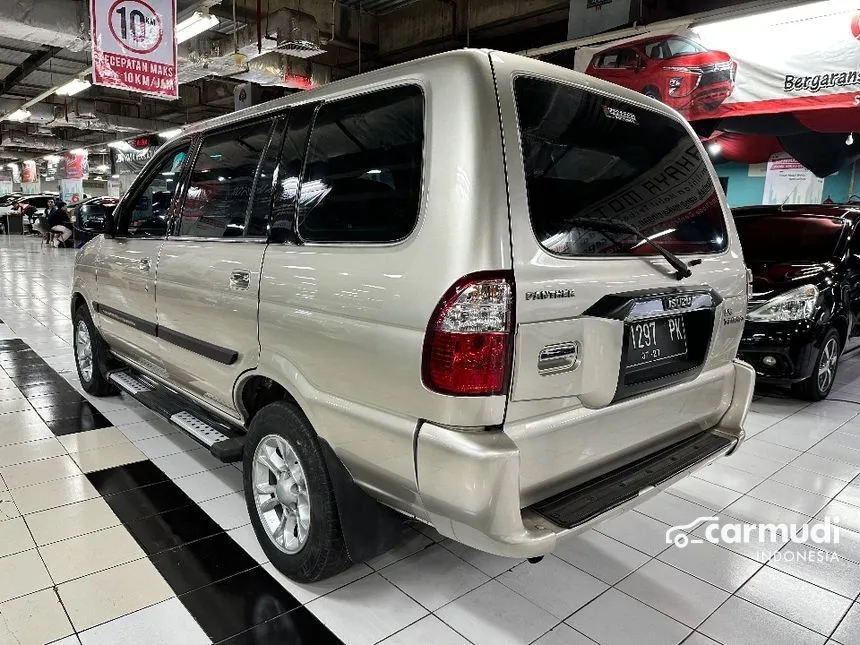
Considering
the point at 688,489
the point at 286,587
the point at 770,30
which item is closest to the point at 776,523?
the point at 688,489

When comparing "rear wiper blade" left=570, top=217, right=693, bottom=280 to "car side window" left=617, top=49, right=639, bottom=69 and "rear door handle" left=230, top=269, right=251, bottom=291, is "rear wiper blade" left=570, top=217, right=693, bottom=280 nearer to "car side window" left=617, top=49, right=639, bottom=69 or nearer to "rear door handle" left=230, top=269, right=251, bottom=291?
"rear door handle" left=230, top=269, right=251, bottom=291

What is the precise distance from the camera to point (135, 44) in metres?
6.75

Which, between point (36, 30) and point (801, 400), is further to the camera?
point (36, 30)

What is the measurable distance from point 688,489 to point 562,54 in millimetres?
6555

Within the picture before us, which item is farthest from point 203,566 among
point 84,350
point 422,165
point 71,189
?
point 71,189

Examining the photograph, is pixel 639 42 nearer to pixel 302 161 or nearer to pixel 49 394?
pixel 302 161

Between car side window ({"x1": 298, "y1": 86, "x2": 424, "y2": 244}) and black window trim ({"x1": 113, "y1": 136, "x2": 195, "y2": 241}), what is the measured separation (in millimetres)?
1167

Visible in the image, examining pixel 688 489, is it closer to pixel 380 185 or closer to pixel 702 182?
pixel 702 182

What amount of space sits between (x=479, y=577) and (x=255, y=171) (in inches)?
71.6

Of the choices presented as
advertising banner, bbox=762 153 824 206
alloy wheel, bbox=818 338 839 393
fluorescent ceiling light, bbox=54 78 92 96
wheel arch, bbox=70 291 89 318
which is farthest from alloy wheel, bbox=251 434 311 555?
fluorescent ceiling light, bbox=54 78 92 96

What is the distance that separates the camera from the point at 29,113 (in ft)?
53.6

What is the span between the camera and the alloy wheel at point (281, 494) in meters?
2.16

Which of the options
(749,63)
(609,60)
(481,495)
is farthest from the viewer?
(609,60)

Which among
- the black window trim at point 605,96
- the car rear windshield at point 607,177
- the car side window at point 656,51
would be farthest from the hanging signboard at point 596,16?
the car rear windshield at point 607,177
